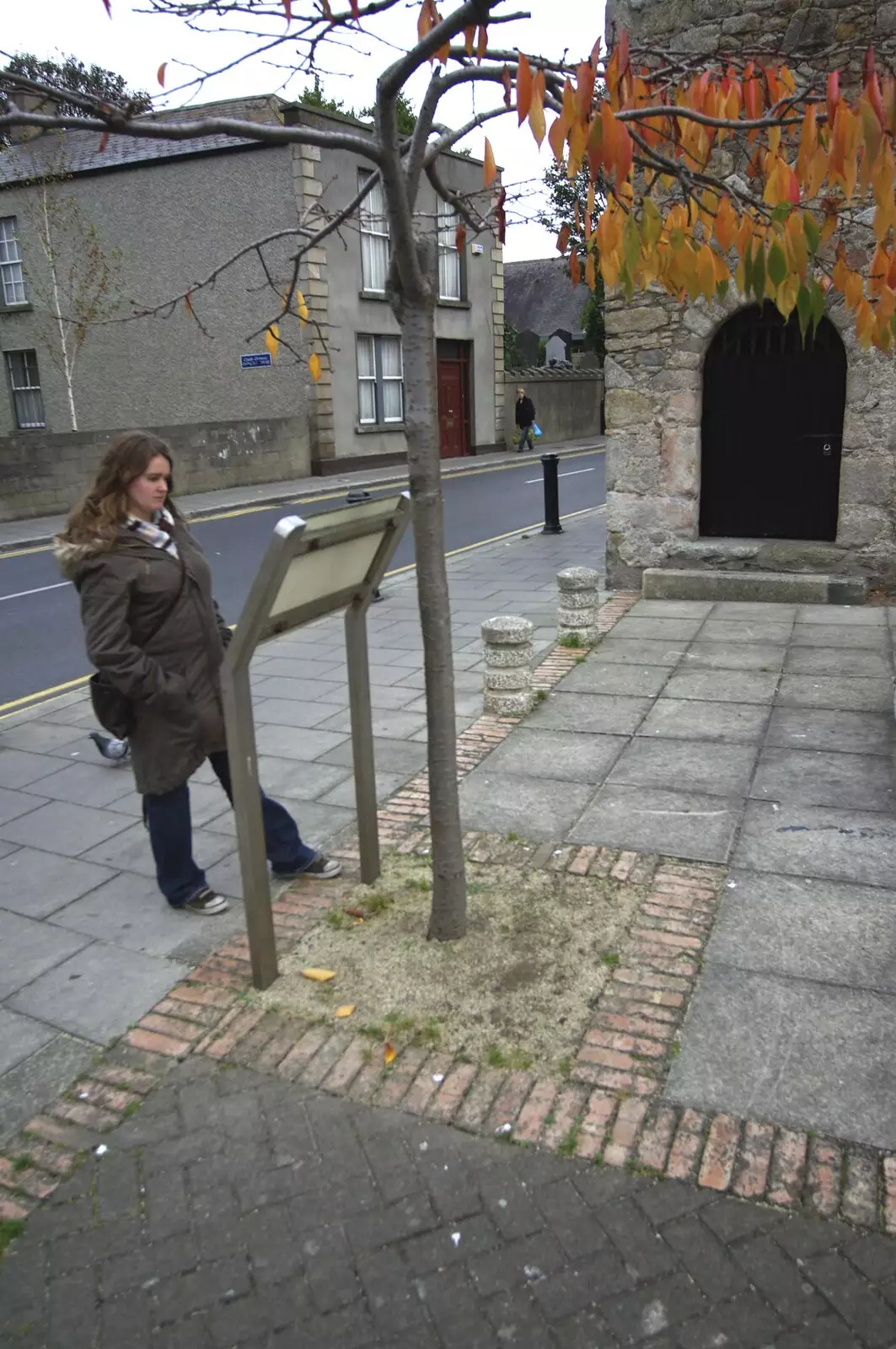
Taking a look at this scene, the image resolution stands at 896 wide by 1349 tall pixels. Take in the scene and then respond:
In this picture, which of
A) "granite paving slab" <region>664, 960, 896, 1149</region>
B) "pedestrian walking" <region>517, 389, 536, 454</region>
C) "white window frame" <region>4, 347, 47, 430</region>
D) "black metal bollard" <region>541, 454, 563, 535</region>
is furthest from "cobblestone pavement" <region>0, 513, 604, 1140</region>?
"white window frame" <region>4, 347, 47, 430</region>

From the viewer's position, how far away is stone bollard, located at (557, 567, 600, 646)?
8.03m

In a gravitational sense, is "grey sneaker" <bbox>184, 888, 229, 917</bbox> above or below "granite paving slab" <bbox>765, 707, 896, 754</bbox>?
above

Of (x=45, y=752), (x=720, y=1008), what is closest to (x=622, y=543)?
(x=45, y=752)

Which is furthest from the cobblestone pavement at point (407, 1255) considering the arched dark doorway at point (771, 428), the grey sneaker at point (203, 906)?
the arched dark doorway at point (771, 428)

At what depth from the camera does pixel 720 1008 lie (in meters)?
3.35

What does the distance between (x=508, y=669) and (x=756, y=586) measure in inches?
151

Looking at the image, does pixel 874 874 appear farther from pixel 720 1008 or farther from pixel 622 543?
pixel 622 543

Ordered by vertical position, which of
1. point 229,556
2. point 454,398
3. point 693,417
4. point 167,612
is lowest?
point 229,556

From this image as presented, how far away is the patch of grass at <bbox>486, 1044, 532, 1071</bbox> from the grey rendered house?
62.9 ft

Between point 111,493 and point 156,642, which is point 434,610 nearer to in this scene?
point 156,642

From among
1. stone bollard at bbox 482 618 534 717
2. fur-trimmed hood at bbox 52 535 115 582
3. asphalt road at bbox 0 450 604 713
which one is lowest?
asphalt road at bbox 0 450 604 713

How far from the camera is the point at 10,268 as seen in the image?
1061 inches

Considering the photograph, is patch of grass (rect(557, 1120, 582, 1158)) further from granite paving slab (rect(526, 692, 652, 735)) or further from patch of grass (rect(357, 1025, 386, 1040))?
granite paving slab (rect(526, 692, 652, 735))

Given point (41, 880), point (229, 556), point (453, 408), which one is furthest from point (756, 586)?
point (453, 408)
